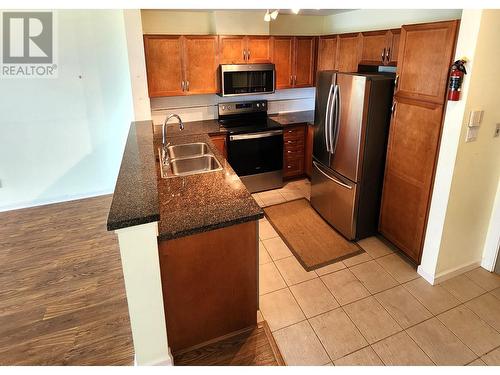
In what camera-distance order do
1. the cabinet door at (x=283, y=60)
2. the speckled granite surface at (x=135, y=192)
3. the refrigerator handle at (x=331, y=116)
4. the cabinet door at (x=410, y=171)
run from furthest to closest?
the cabinet door at (x=283, y=60)
the refrigerator handle at (x=331, y=116)
the cabinet door at (x=410, y=171)
the speckled granite surface at (x=135, y=192)

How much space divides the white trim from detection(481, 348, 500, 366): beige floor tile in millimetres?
932

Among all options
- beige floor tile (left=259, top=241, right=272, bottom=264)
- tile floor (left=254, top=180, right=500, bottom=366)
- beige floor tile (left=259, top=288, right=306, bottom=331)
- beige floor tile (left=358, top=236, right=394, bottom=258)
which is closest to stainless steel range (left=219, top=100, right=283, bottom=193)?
beige floor tile (left=259, top=241, right=272, bottom=264)

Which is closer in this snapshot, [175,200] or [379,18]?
[175,200]

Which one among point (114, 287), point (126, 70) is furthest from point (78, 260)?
point (126, 70)

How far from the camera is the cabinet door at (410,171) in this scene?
7.92 ft

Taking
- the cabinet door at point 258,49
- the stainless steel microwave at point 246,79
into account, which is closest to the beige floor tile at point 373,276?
the stainless steel microwave at point 246,79

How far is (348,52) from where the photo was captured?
3701 mm

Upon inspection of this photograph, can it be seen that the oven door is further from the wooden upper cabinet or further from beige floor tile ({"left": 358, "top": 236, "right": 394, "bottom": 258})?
beige floor tile ({"left": 358, "top": 236, "right": 394, "bottom": 258})

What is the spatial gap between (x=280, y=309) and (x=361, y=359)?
61 centimetres

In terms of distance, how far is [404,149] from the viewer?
265cm

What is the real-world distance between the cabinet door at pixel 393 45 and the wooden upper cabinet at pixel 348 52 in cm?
47

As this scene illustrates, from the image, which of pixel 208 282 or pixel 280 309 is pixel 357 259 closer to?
pixel 280 309

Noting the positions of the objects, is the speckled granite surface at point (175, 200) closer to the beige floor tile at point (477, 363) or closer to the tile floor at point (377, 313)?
the tile floor at point (377, 313)

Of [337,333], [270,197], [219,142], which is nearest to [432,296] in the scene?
[337,333]
